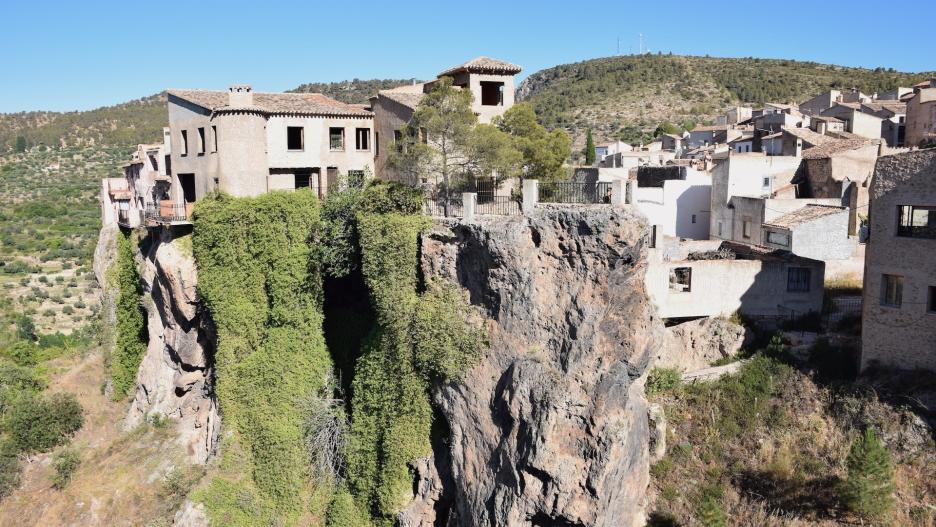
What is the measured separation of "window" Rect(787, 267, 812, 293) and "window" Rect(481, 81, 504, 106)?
1111 cm

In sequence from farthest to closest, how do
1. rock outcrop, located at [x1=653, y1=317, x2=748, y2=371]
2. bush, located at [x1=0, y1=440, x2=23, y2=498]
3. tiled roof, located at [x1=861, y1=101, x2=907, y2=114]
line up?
tiled roof, located at [x1=861, y1=101, x2=907, y2=114], bush, located at [x1=0, y1=440, x2=23, y2=498], rock outcrop, located at [x1=653, y1=317, x2=748, y2=371]

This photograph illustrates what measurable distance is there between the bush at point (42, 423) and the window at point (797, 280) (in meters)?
27.3

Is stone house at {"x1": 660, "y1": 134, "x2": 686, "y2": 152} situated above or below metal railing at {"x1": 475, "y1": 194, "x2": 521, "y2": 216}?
above

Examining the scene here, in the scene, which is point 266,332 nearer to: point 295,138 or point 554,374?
point 295,138

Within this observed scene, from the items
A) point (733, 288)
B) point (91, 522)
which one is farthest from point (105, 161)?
point (733, 288)

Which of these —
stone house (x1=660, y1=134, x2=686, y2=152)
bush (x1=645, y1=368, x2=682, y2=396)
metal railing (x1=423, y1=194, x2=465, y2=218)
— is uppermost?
stone house (x1=660, y1=134, x2=686, y2=152)

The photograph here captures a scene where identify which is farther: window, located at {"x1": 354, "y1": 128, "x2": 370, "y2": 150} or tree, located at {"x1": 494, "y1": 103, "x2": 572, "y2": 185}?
window, located at {"x1": 354, "y1": 128, "x2": 370, "y2": 150}

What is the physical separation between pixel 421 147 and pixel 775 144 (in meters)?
21.0

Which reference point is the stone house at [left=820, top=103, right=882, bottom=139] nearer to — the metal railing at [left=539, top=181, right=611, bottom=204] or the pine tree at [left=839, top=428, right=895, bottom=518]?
the metal railing at [left=539, top=181, right=611, bottom=204]

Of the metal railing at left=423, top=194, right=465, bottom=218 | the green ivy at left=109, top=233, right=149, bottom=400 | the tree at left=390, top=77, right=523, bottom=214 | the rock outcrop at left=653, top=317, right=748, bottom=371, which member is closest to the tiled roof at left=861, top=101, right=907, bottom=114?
the rock outcrop at left=653, top=317, right=748, bottom=371

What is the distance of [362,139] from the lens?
27422 mm

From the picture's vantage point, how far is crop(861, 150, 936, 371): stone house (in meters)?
18.5

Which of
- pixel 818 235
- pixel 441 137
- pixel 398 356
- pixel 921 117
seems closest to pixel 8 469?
pixel 398 356

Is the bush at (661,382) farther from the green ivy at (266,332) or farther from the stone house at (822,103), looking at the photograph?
the stone house at (822,103)
